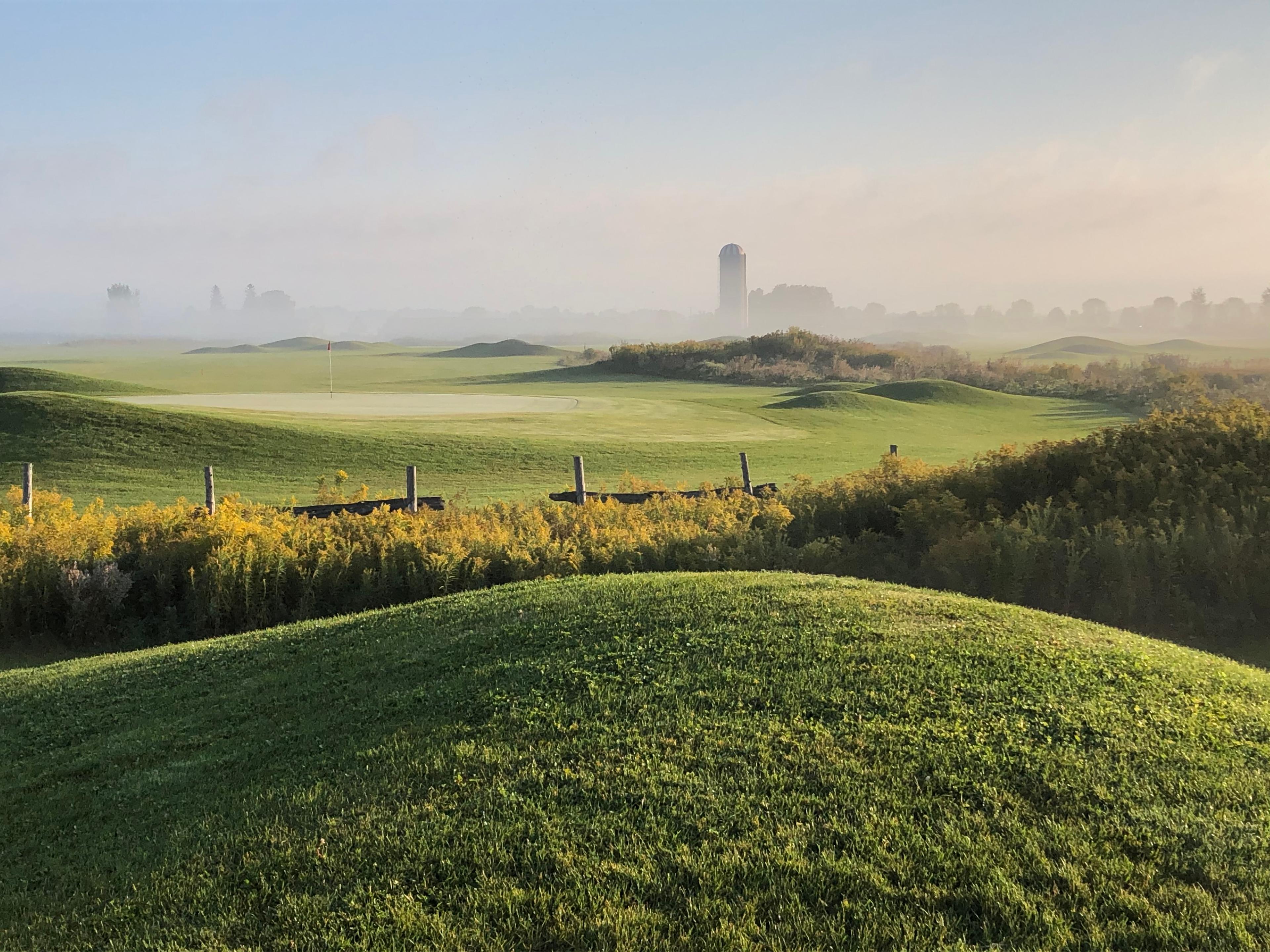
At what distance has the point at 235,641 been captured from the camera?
8609mm

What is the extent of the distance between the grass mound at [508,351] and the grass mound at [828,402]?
81127 millimetres

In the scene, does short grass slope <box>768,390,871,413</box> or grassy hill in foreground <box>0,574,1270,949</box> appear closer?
grassy hill in foreground <box>0,574,1270,949</box>

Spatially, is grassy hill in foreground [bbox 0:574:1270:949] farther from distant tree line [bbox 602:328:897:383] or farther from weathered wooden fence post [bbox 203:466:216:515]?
distant tree line [bbox 602:328:897:383]

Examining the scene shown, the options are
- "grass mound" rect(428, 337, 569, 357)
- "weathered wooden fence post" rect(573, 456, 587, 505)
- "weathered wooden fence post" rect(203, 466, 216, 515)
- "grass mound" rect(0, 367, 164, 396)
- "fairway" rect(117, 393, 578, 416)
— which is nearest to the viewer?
"weathered wooden fence post" rect(203, 466, 216, 515)

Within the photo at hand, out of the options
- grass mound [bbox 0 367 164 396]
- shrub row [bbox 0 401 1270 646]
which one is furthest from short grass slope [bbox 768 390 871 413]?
grass mound [bbox 0 367 164 396]

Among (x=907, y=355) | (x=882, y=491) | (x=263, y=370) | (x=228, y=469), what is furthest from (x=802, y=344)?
(x=882, y=491)

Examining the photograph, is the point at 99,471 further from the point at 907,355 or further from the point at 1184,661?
the point at 907,355

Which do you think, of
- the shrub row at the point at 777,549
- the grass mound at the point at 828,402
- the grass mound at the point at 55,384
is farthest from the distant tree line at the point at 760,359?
the shrub row at the point at 777,549

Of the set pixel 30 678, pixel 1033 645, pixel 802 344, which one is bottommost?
pixel 30 678

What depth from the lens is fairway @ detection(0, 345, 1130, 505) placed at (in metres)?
22.3

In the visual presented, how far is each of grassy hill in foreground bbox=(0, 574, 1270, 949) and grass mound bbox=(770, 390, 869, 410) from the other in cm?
3453

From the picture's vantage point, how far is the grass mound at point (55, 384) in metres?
35.3

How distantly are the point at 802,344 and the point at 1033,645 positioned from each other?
73060 mm

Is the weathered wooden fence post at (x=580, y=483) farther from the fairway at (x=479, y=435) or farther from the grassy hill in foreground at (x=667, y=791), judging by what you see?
the grassy hill in foreground at (x=667, y=791)
